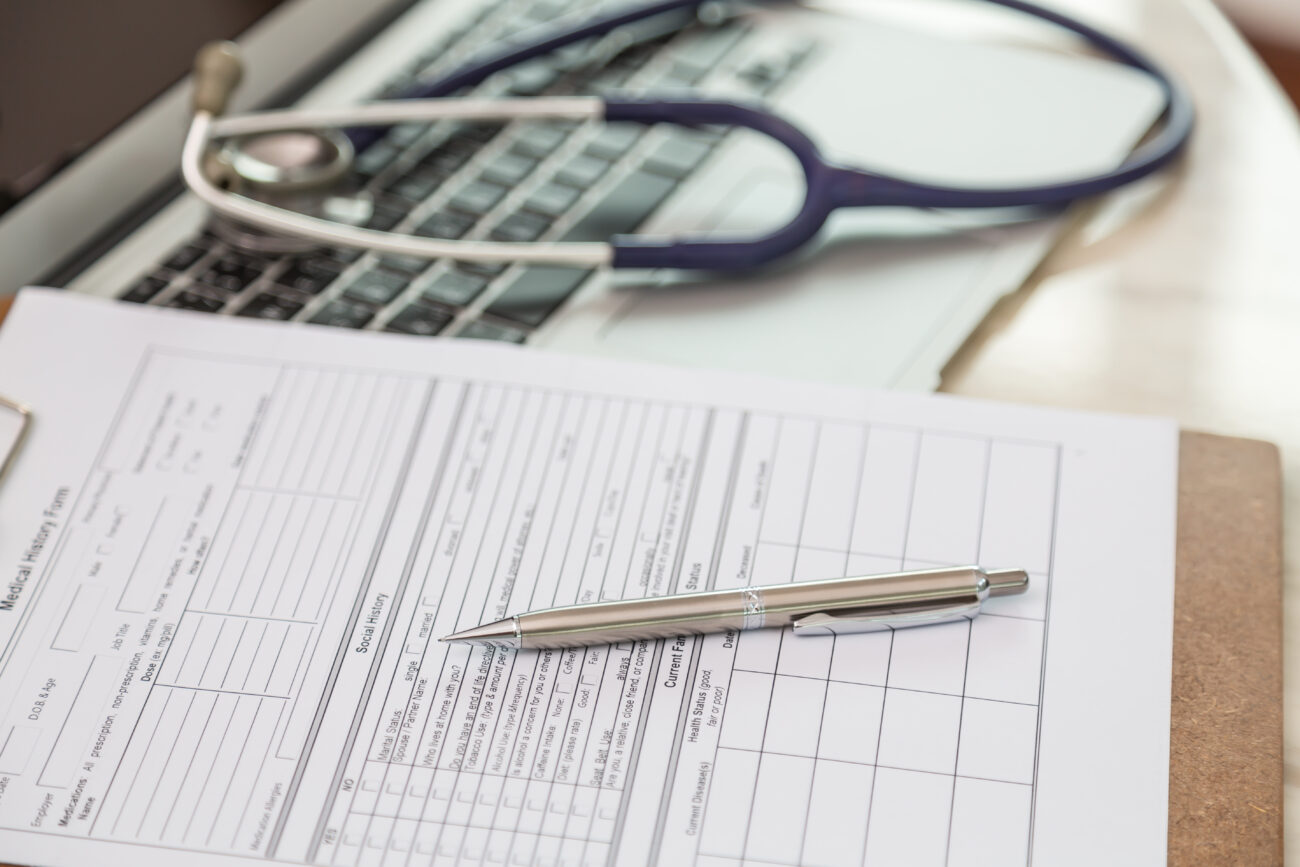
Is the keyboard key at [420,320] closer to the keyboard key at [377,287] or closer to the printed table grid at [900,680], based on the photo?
the keyboard key at [377,287]

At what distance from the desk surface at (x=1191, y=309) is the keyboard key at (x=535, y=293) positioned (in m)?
0.19

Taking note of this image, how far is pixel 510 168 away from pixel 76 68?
0.23 meters

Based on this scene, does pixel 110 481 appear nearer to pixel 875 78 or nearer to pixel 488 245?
pixel 488 245

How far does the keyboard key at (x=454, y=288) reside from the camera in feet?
2.05

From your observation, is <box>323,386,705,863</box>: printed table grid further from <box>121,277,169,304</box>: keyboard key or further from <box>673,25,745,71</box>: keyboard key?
<box>673,25,745,71</box>: keyboard key

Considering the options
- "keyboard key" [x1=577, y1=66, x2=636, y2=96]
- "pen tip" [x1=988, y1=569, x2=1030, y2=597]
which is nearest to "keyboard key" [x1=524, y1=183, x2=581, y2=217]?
"keyboard key" [x1=577, y1=66, x2=636, y2=96]

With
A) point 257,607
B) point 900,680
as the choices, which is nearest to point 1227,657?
point 900,680

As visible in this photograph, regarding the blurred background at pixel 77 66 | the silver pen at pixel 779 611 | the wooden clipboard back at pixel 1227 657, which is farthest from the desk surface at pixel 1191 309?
the blurred background at pixel 77 66

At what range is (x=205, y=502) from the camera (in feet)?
1.74

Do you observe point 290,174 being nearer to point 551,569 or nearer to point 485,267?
point 485,267

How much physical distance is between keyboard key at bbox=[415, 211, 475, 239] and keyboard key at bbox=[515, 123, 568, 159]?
71 mm

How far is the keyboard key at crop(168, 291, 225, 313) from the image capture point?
2.03 feet

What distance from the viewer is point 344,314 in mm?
618

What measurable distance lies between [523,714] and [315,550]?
12cm
